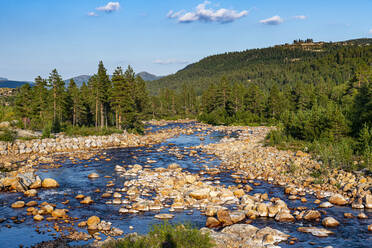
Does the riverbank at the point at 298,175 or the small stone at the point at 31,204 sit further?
the riverbank at the point at 298,175

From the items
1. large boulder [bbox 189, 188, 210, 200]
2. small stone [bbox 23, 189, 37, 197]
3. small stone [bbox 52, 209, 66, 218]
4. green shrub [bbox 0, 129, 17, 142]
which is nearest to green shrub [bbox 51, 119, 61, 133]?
green shrub [bbox 0, 129, 17, 142]

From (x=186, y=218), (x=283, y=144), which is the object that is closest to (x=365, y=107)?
(x=283, y=144)

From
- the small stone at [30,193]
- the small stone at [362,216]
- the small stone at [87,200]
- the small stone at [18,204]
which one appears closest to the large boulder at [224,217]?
the small stone at [362,216]

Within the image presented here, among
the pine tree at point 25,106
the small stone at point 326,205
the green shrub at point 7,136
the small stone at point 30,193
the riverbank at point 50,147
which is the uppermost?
the pine tree at point 25,106

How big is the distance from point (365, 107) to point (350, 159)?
24.9 ft

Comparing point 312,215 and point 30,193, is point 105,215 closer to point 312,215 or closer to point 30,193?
point 30,193

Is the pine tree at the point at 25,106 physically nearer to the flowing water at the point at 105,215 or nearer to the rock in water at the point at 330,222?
the flowing water at the point at 105,215

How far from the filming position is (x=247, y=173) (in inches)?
851

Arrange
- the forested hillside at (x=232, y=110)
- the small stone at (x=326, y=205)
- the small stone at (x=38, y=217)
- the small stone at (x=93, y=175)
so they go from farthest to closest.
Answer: the forested hillside at (x=232, y=110)
the small stone at (x=93, y=175)
the small stone at (x=326, y=205)
the small stone at (x=38, y=217)

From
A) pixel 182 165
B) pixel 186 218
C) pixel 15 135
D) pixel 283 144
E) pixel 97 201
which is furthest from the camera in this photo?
pixel 15 135

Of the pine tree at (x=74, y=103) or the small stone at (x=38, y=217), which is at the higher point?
the pine tree at (x=74, y=103)

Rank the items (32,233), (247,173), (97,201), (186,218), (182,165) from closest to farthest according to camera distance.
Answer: (32,233) < (186,218) < (97,201) < (247,173) < (182,165)

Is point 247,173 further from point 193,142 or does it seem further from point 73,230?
point 193,142

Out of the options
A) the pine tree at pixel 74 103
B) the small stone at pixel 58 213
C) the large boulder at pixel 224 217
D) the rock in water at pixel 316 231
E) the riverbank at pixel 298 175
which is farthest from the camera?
the pine tree at pixel 74 103
